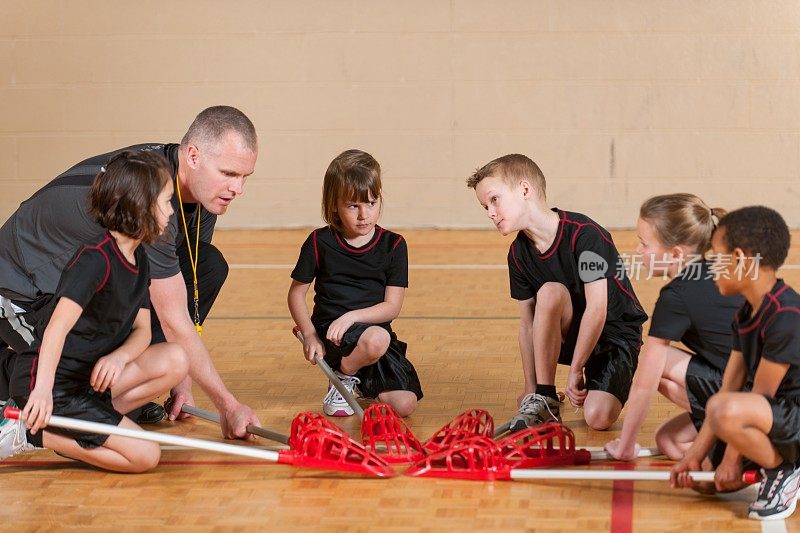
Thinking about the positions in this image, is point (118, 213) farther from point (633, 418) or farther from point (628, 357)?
point (628, 357)

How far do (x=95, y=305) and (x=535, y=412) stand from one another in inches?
58.7

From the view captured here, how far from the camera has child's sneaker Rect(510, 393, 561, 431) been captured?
148 inches

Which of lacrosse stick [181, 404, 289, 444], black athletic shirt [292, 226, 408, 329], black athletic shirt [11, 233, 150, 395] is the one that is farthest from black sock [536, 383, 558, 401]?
black athletic shirt [11, 233, 150, 395]

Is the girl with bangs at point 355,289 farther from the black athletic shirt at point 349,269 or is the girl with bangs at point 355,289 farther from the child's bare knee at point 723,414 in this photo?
the child's bare knee at point 723,414

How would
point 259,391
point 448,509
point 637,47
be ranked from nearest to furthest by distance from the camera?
point 448,509, point 259,391, point 637,47

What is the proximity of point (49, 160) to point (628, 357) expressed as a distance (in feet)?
19.1

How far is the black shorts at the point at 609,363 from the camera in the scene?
12.9 ft

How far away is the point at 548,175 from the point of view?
8.39 metres

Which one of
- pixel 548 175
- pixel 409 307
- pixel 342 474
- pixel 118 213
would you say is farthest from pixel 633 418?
pixel 548 175

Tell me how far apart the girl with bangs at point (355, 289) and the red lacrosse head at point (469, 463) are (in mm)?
741

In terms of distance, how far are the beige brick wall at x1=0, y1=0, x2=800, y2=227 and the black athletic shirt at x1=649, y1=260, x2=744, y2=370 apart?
507 cm

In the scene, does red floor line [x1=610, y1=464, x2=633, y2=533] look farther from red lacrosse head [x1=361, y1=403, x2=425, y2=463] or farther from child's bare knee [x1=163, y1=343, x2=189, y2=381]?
child's bare knee [x1=163, y1=343, x2=189, y2=381]

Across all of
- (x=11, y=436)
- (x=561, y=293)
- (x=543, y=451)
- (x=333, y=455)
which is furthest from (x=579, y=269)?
(x=11, y=436)

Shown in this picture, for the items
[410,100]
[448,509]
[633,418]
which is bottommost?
[448,509]
